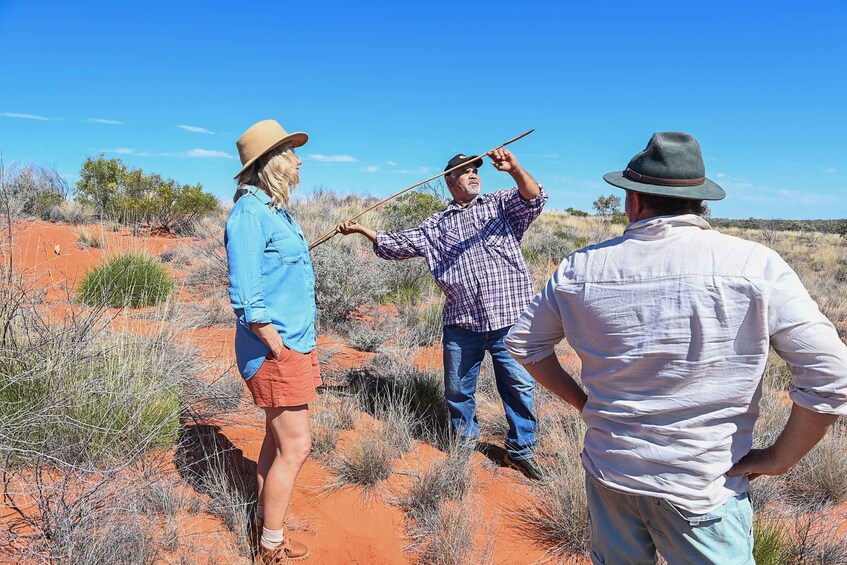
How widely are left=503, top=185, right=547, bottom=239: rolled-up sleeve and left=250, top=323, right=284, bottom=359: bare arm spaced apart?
1870 mm

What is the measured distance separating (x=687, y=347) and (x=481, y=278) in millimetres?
2298

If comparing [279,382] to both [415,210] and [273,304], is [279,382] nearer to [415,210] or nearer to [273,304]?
[273,304]

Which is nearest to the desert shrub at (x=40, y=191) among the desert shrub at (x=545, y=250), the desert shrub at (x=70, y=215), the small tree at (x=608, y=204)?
the desert shrub at (x=70, y=215)

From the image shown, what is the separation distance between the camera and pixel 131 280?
23.1 feet

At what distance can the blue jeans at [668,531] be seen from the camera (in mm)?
1509

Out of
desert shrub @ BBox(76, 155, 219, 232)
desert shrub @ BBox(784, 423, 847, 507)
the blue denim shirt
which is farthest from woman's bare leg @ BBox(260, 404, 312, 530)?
desert shrub @ BBox(76, 155, 219, 232)

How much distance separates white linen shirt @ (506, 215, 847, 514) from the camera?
4.55 ft

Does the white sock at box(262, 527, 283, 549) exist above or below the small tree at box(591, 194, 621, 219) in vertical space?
below

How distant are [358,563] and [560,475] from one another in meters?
1.36

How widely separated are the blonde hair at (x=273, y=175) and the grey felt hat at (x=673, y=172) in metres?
1.64

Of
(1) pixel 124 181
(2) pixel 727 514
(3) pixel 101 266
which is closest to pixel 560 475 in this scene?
(2) pixel 727 514

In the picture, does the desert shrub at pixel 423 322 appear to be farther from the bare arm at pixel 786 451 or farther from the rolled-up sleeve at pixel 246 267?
the bare arm at pixel 786 451

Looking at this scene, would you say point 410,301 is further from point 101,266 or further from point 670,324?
point 670,324

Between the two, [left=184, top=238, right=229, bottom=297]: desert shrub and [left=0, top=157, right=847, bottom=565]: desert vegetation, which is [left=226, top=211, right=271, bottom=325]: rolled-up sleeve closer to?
[left=0, top=157, right=847, bottom=565]: desert vegetation
